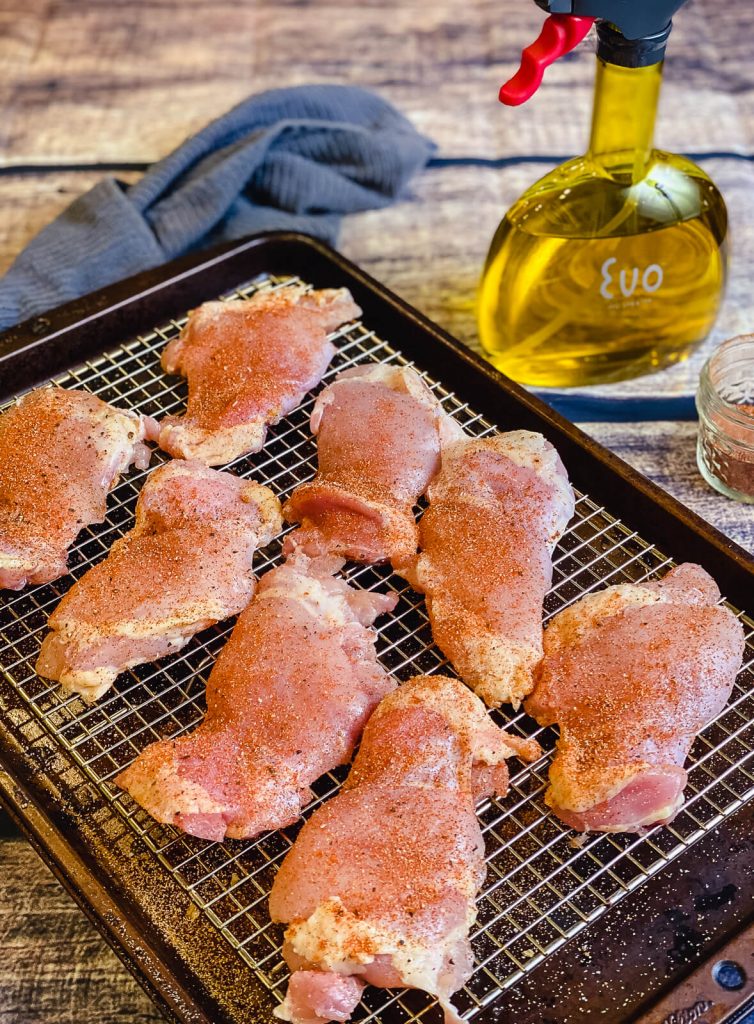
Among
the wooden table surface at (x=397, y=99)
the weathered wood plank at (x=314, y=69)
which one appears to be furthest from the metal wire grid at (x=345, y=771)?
the weathered wood plank at (x=314, y=69)

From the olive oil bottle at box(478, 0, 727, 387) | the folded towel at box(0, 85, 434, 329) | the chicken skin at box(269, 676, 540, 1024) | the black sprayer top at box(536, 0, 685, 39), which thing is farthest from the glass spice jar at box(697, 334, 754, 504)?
the folded towel at box(0, 85, 434, 329)

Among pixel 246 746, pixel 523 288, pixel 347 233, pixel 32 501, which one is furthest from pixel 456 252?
pixel 246 746

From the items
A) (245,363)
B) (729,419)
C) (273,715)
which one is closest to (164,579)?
(273,715)

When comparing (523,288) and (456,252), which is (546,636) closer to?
(523,288)

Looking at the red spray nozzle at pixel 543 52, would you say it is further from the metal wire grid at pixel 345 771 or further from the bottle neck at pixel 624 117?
the metal wire grid at pixel 345 771

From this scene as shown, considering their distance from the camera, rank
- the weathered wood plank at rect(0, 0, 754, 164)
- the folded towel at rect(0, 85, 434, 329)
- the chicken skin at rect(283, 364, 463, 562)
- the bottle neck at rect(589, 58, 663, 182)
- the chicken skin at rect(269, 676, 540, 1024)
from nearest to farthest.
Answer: the chicken skin at rect(269, 676, 540, 1024)
the chicken skin at rect(283, 364, 463, 562)
the bottle neck at rect(589, 58, 663, 182)
the folded towel at rect(0, 85, 434, 329)
the weathered wood plank at rect(0, 0, 754, 164)

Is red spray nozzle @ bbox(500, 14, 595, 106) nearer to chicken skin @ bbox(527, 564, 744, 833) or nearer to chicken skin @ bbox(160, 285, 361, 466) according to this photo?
chicken skin @ bbox(160, 285, 361, 466)

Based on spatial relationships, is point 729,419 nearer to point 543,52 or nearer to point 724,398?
point 724,398
